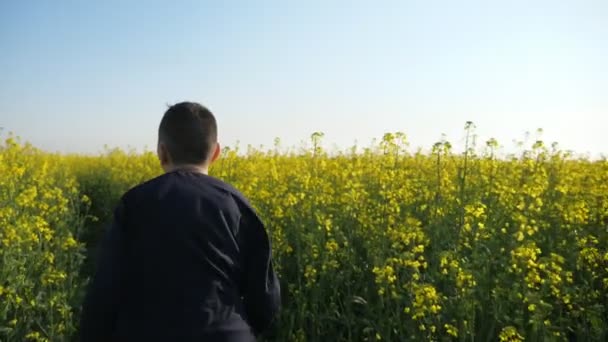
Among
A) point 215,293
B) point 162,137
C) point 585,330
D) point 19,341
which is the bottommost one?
point 19,341

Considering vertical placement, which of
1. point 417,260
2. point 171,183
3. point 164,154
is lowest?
point 417,260

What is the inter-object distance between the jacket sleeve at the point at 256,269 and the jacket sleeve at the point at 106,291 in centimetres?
49

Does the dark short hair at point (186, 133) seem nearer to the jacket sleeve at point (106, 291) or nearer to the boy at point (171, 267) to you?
the boy at point (171, 267)

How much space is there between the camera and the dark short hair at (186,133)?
86.9 inches

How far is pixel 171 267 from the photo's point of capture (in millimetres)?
2061

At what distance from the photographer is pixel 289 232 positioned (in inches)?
199

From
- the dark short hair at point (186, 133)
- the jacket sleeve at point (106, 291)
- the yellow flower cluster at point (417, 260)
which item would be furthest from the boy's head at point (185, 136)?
the yellow flower cluster at point (417, 260)

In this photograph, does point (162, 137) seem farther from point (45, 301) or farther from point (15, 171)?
point (15, 171)

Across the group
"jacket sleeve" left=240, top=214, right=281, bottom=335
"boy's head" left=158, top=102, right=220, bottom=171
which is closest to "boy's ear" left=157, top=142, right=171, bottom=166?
"boy's head" left=158, top=102, right=220, bottom=171

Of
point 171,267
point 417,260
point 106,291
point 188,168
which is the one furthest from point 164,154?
point 417,260

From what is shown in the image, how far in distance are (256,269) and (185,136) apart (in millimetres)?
635

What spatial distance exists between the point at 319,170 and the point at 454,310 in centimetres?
368

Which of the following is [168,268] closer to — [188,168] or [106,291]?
[106,291]

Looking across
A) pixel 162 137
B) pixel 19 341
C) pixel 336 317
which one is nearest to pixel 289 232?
pixel 336 317
